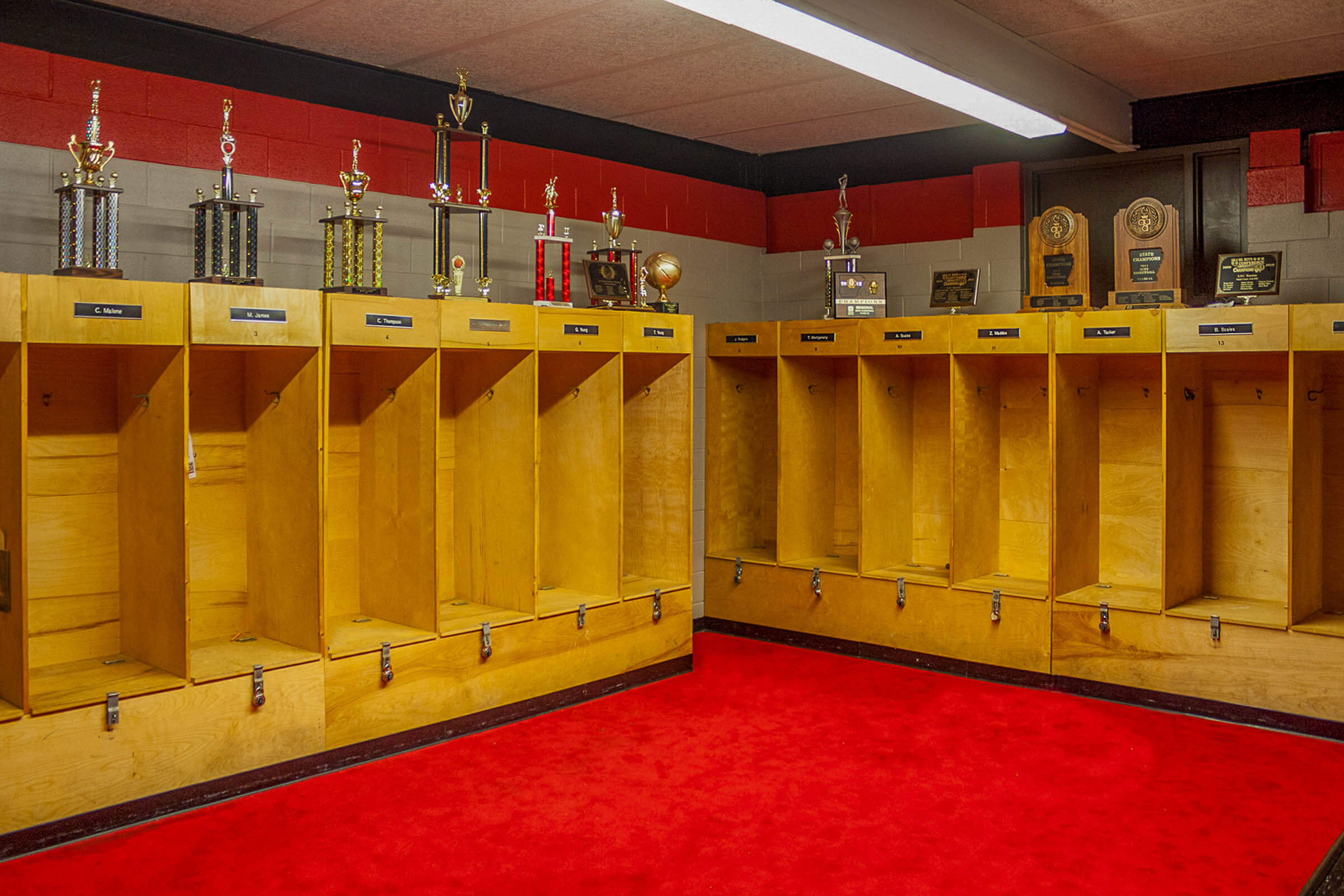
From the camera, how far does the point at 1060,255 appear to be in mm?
5488

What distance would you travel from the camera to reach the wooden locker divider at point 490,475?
4.54m

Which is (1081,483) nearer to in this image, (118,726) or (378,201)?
(378,201)

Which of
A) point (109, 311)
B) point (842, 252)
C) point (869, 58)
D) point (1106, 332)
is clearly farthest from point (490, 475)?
point (1106, 332)

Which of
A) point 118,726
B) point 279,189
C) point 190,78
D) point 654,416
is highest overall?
point 190,78

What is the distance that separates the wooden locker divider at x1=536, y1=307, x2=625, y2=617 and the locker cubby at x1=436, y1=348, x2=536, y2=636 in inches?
7.6

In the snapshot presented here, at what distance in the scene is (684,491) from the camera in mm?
5332

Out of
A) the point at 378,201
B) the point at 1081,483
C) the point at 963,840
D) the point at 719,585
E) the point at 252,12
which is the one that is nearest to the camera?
the point at 963,840

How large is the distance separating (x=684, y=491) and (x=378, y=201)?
1.93 meters

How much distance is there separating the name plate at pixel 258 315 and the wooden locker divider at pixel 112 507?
0.17m

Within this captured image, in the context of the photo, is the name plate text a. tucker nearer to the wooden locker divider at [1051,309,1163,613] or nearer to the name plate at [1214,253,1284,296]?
the wooden locker divider at [1051,309,1163,613]

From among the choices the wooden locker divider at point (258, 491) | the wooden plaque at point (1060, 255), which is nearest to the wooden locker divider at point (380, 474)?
the wooden locker divider at point (258, 491)

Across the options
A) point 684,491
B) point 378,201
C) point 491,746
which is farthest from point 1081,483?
point 378,201

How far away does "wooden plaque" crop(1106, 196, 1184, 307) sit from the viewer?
5.16 metres

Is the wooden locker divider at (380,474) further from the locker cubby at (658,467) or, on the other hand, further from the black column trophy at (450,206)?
the locker cubby at (658,467)
